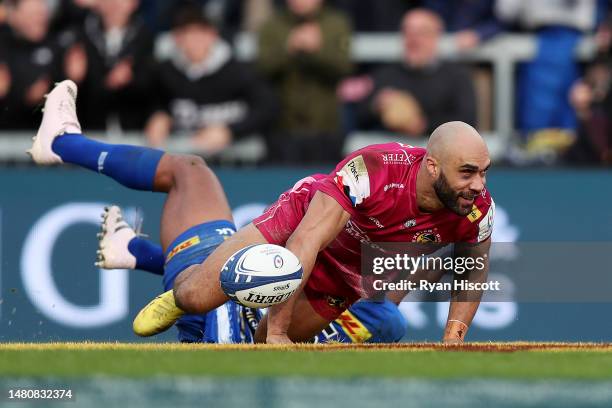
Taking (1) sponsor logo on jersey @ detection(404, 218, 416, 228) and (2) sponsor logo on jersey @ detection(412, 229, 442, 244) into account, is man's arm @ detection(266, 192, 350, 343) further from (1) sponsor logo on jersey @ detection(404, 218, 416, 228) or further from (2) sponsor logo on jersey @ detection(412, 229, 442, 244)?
(2) sponsor logo on jersey @ detection(412, 229, 442, 244)

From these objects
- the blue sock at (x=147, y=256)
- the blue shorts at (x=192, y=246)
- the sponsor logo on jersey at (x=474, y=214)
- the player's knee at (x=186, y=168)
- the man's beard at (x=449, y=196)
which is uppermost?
the player's knee at (x=186, y=168)

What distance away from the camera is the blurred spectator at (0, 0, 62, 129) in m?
12.3

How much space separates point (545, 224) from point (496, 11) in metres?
2.36

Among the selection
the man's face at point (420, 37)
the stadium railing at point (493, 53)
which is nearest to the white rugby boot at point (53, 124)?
the stadium railing at point (493, 53)

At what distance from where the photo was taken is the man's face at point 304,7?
480 inches

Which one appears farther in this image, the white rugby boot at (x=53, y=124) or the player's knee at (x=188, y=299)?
the white rugby boot at (x=53, y=124)

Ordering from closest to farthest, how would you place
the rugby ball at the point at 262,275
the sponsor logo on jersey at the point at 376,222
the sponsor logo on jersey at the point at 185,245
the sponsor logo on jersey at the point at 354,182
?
the rugby ball at the point at 262,275
the sponsor logo on jersey at the point at 354,182
the sponsor logo on jersey at the point at 376,222
the sponsor logo on jersey at the point at 185,245

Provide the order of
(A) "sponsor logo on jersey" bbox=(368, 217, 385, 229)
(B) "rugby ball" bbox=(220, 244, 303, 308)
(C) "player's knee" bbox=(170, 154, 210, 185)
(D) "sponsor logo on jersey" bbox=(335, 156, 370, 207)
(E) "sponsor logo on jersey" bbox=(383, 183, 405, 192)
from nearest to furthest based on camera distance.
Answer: (B) "rugby ball" bbox=(220, 244, 303, 308), (D) "sponsor logo on jersey" bbox=(335, 156, 370, 207), (E) "sponsor logo on jersey" bbox=(383, 183, 405, 192), (A) "sponsor logo on jersey" bbox=(368, 217, 385, 229), (C) "player's knee" bbox=(170, 154, 210, 185)

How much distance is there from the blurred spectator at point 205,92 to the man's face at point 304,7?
0.70m

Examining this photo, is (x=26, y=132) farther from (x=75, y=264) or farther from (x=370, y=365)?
(x=370, y=365)

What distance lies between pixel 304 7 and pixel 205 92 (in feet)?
3.96

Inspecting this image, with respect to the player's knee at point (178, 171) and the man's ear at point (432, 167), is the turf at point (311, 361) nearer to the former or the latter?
the man's ear at point (432, 167)

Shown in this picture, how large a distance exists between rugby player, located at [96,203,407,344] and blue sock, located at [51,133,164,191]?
49 centimetres

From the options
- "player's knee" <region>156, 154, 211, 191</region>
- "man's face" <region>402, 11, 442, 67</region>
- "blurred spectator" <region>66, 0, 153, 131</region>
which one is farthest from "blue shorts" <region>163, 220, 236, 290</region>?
"man's face" <region>402, 11, 442, 67</region>
